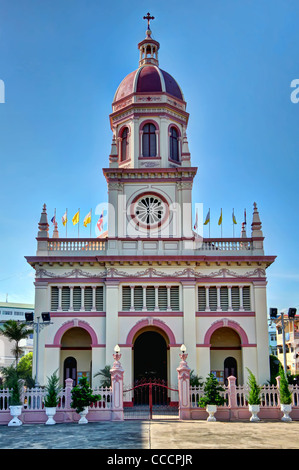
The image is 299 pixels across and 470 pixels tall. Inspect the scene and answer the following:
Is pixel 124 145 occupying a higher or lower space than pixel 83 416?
higher

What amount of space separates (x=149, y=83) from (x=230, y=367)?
2056 cm

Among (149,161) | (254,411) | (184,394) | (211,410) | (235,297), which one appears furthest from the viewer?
(149,161)

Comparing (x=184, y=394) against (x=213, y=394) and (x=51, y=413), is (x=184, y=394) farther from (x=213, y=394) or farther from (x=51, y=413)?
(x=51, y=413)

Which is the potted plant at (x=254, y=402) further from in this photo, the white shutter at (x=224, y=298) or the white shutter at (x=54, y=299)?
the white shutter at (x=54, y=299)

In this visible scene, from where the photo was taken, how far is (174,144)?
1467 inches

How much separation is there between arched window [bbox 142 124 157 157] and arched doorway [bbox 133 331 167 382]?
487 inches

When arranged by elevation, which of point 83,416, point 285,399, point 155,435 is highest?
point 285,399

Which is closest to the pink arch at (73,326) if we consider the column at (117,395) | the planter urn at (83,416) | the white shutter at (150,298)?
the white shutter at (150,298)

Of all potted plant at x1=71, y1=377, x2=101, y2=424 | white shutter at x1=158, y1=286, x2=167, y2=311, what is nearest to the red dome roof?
white shutter at x1=158, y1=286, x2=167, y2=311

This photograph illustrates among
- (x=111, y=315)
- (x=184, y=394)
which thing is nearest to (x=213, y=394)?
(x=184, y=394)

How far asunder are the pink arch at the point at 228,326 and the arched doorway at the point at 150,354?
328 cm

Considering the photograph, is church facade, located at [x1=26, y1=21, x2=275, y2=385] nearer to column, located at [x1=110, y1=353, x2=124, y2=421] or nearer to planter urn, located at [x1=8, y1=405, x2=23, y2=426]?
column, located at [x1=110, y1=353, x2=124, y2=421]

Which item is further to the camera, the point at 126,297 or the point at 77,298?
the point at 77,298
